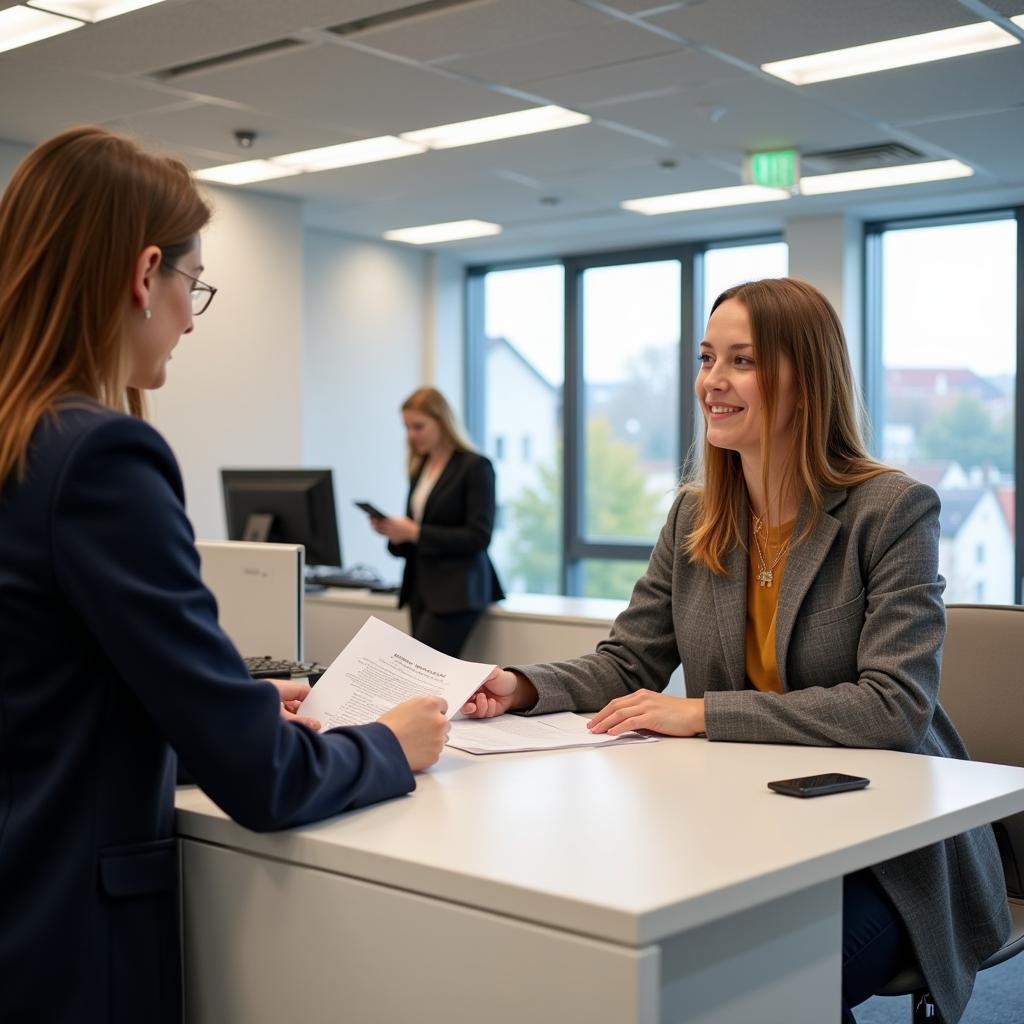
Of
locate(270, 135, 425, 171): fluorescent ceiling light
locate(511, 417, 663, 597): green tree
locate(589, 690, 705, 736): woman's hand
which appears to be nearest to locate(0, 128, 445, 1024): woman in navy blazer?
locate(589, 690, 705, 736): woman's hand

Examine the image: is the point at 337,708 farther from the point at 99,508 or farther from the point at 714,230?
the point at 714,230

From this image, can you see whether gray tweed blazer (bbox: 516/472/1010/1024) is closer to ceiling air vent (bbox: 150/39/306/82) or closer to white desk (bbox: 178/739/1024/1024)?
white desk (bbox: 178/739/1024/1024)

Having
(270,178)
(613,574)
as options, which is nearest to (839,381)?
(270,178)

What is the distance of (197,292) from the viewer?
1.47 meters

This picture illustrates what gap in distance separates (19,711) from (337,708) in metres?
0.59

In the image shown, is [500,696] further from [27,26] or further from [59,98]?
[59,98]

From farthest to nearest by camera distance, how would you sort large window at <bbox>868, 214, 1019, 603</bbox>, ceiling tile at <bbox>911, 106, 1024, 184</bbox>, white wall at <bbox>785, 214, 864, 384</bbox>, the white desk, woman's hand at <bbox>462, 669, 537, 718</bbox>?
white wall at <bbox>785, 214, 864, 384</bbox> → large window at <bbox>868, 214, 1019, 603</bbox> → ceiling tile at <bbox>911, 106, 1024, 184</bbox> → woman's hand at <bbox>462, 669, 537, 718</bbox> → the white desk

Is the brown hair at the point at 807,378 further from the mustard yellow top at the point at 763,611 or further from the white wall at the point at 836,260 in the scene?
the white wall at the point at 836,260

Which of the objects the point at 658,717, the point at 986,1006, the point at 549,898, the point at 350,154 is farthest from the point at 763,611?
the point at 350,154

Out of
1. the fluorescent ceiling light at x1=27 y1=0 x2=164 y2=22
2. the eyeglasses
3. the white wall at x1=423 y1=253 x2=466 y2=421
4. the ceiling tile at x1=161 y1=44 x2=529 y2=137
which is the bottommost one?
the eyeglasses

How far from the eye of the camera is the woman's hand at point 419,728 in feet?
5.03

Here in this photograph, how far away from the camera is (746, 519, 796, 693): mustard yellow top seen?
2.07 metres

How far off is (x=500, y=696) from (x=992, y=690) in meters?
0.89

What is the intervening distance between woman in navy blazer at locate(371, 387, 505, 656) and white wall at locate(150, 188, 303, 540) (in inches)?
57.2
